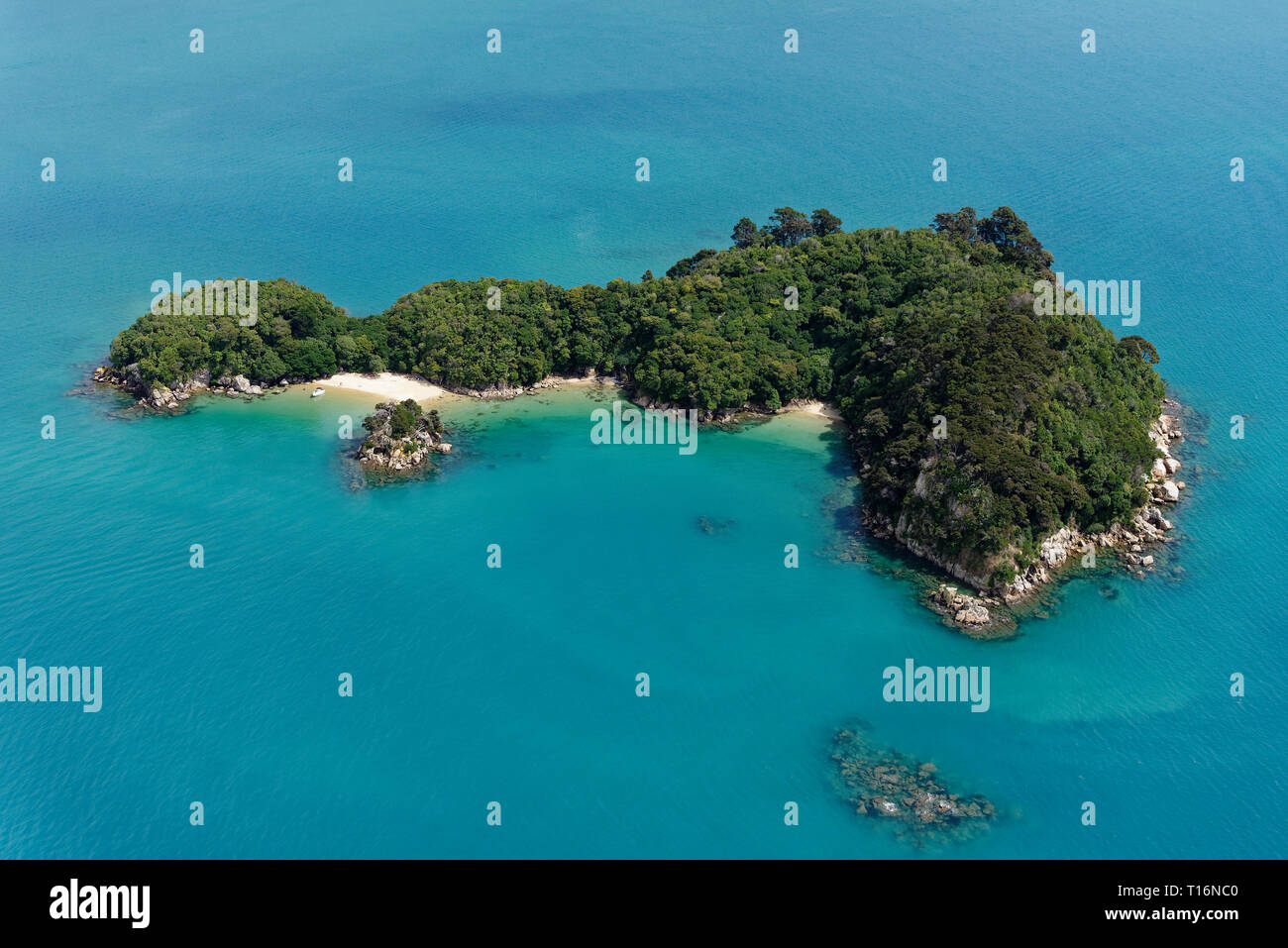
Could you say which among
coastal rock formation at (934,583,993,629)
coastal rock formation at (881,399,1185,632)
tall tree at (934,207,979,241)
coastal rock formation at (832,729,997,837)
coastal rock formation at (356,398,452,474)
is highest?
tall tree at (934,207,979,241)

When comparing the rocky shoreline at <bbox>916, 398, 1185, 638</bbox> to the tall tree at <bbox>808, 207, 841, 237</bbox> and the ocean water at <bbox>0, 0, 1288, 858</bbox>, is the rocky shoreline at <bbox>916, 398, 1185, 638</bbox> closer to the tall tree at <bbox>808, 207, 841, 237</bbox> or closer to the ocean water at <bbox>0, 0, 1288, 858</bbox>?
the ocean water at <bbox>0, 0, 1288, 858</bbox>

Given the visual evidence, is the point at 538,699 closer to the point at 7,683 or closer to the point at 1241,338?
the point at 7,683

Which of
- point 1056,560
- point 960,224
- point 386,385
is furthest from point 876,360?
point 386,385

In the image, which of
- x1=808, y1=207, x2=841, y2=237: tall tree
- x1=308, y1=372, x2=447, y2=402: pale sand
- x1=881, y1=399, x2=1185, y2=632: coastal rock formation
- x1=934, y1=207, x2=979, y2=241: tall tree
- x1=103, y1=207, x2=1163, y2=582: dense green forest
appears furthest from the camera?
x1=808, y1=207, x2=841, y2=237: tall tree

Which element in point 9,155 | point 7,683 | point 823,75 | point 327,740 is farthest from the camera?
point 823,75

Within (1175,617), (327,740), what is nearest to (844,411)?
(1175,617)

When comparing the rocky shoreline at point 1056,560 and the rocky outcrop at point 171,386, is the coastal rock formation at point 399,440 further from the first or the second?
the rocky shoreline at point 1056,560

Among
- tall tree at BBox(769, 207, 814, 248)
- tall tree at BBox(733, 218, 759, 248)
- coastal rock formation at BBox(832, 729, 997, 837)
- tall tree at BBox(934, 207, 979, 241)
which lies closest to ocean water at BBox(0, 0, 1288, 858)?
coastal rock formation at BBox(832, 729, 997, 837)
